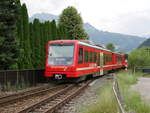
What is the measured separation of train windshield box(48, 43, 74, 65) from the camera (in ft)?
60.2

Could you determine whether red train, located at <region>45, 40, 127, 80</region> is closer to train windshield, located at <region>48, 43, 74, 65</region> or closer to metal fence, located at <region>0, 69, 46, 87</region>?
train windshield, located at <region>48, 43, 74, 65</region>

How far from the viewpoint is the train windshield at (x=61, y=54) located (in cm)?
1836

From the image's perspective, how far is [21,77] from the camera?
16766mm

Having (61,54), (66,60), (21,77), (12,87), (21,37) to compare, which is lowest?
(12,87)

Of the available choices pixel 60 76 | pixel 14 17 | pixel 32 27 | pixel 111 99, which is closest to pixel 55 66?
pixel 60 76

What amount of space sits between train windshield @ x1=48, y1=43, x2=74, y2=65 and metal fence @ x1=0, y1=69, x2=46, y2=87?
1458 millimetres

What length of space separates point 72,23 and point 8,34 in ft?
116

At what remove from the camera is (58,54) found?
1872 cm

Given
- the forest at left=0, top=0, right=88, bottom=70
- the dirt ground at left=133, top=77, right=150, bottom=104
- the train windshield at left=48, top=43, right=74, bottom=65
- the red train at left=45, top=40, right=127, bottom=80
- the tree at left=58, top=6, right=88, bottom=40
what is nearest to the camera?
the dirt ground at left=133, top=77, right=150, bottom=104

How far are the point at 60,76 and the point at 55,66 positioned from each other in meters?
0.76

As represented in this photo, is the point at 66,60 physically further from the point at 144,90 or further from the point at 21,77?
the point at 144,90

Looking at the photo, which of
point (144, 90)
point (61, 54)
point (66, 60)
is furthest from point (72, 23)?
point (144, 90)

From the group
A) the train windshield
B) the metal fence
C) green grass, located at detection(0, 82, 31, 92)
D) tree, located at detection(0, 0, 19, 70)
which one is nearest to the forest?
tree, located at detection(0, 0, 19, 70)

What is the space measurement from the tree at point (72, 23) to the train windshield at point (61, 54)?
2971 cm
